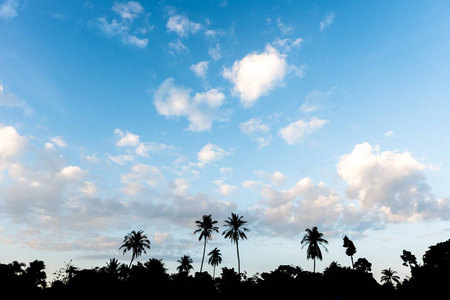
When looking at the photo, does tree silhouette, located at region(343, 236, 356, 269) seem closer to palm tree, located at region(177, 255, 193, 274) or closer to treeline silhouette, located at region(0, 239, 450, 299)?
treeline silhouette, located at region(0, 239, 450, 299)

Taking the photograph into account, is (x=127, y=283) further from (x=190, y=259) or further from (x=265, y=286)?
(x=190, y=259)

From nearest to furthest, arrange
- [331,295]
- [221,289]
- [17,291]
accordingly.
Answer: [331,295] < [17,291] < [221,289]

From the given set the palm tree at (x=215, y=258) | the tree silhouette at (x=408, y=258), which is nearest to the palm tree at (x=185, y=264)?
the palm tree at (x=215, y=258)

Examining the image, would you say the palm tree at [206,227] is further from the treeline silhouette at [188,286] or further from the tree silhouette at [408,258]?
the tree silhouette at [408,258]

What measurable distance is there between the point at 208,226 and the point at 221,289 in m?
17.9

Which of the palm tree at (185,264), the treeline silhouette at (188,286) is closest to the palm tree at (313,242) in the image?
the treeline silhouette at (188,286)

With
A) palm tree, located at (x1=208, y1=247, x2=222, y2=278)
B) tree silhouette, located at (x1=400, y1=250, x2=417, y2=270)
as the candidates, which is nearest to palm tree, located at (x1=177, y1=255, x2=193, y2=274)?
palm tree, located at (x1=208, y1=247, x2=222, y2=278)

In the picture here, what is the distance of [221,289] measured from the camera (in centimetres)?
5019

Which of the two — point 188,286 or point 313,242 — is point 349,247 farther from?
point 188,286

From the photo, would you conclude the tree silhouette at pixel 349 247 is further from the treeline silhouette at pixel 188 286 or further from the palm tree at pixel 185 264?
the palm tree at pixel 185 264

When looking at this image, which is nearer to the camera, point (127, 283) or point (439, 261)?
point (127, 283)

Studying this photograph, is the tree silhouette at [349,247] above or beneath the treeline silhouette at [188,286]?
above

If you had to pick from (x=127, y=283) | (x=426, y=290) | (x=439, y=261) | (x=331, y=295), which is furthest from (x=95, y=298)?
(x=439, y=261)

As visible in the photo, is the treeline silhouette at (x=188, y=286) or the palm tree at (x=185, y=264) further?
the palm tree at (x=185, y=264)
